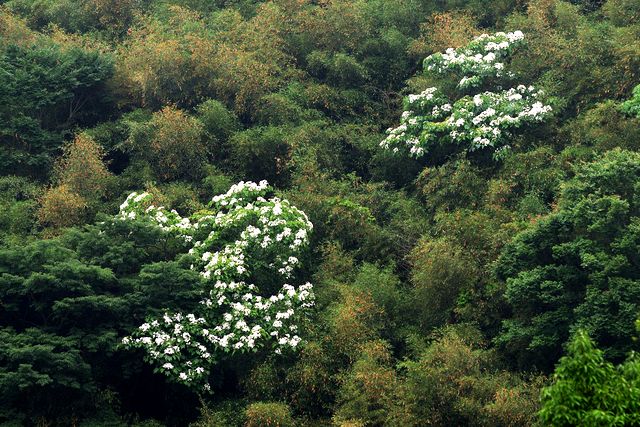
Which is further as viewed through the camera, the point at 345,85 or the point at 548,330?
the point at 345,85

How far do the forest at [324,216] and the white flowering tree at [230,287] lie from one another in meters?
0.05

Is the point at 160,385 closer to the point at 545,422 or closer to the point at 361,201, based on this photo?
the point at 361,201

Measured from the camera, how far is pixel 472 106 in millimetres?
22172

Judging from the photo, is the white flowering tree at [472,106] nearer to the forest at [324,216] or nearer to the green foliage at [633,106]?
the forest at [324,216]

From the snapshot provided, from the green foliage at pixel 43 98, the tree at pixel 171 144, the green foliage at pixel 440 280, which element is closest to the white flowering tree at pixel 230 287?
the green foliage at pixel 440 280

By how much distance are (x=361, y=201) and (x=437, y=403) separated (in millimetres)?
7262

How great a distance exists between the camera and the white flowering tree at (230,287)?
1788cm

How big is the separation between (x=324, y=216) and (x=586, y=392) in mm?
11957

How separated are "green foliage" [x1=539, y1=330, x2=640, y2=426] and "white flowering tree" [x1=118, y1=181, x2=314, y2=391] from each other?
857 cm

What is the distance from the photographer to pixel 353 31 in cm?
2722

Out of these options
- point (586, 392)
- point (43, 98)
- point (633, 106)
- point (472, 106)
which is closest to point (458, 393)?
point (586, 392)

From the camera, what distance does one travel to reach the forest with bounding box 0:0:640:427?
54.3 ft

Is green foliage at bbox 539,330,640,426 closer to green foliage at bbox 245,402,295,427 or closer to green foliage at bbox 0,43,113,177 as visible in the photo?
green foliage at bbox 245,402,295,427

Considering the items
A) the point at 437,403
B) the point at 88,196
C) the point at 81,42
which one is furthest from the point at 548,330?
the point at 81,42
